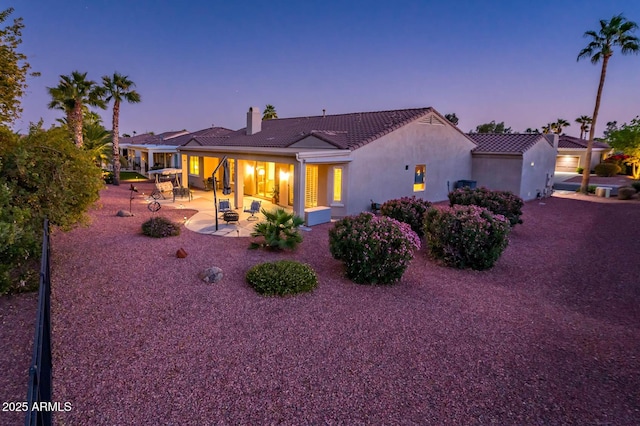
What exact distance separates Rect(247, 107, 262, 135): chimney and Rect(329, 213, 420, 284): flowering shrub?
19.7m

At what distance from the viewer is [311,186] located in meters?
19.0

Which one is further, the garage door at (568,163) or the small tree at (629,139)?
the garage door at (568,163)

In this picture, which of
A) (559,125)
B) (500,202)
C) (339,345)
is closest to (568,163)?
(559,125)

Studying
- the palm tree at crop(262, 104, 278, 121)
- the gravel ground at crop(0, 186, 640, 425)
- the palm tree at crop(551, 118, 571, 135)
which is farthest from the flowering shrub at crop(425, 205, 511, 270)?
the palm tree at crop(551, 118, 571, 135)

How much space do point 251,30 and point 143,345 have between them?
31879 millimetres

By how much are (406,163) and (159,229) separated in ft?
45.5

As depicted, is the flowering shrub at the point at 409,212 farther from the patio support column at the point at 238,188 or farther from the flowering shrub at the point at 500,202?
the patio support column at the point at 238,188

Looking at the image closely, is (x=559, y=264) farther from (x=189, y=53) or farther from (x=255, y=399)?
(x=189, y=53)

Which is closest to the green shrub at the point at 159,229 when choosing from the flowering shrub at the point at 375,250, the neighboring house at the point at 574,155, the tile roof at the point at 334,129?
the flowering shrub at the point at 375,250

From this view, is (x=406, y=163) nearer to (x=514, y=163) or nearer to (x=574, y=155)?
(x=514, y=163)

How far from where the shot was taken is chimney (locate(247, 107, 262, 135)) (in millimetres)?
27219

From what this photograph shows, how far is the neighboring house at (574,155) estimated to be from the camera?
51.1 m

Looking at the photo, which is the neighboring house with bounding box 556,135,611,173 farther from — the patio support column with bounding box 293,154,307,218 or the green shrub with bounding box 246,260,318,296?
the green shrub with bounding box 246,260,318,296

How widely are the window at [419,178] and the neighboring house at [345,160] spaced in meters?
0.06
